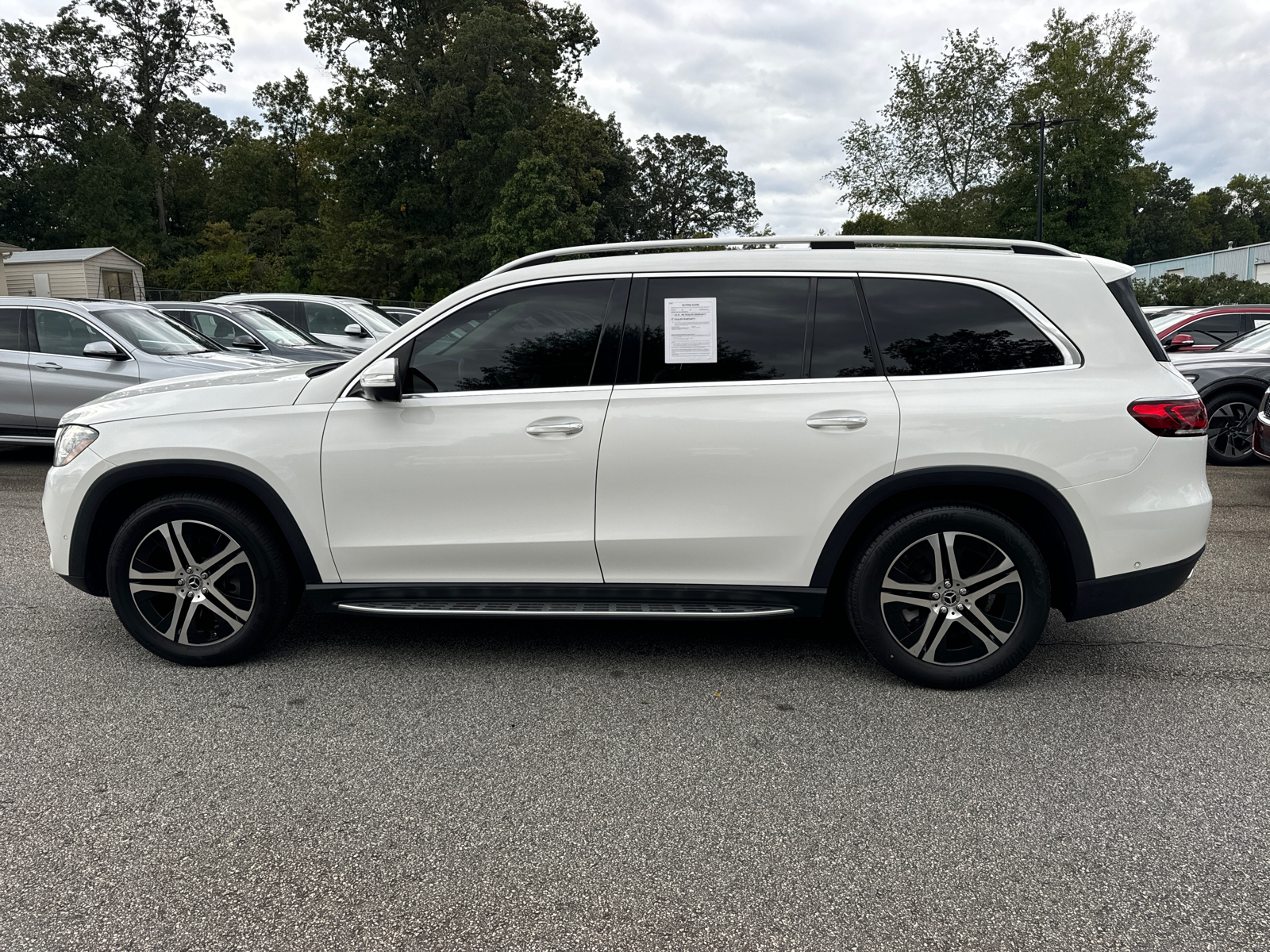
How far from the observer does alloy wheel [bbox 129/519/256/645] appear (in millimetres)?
4191

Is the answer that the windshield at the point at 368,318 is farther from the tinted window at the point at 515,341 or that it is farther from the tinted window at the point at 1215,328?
the tinted window at the point at 1215,328

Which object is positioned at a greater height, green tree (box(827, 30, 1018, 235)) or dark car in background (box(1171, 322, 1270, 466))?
green tree (box(827, 30, 1018, 235))

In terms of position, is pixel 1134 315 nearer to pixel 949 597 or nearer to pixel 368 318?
pixel 949 597

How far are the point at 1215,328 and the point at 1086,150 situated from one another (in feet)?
112

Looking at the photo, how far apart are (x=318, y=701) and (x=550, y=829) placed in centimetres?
145

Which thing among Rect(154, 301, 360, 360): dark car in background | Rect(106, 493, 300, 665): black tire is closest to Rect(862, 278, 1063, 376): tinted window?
Rect(106, 493, 300, 665): black tire

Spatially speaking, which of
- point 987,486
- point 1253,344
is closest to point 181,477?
point 987,486

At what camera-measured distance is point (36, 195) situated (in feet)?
185

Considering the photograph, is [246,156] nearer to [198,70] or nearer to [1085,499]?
[198,70]

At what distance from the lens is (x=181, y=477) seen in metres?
4.16

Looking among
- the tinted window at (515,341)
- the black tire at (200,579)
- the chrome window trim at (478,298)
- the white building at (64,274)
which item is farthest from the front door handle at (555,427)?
the white building at (64,274)

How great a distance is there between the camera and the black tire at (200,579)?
415cm

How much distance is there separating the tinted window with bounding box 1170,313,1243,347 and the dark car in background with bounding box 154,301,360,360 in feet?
37.7

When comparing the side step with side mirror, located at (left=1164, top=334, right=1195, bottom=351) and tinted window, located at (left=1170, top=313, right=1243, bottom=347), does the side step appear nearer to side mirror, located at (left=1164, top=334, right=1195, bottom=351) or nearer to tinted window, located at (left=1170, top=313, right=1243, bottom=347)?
side mirror, located at (left=1164, top=334, right=1195, bottom=351)
